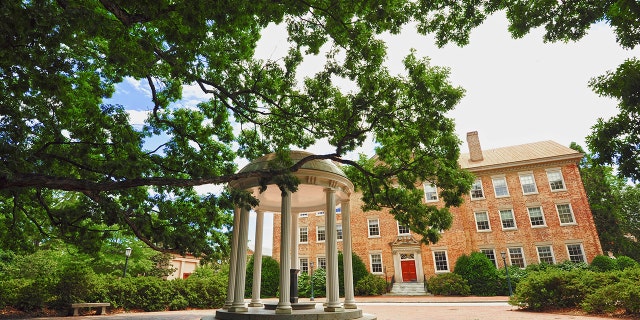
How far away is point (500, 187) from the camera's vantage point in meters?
31.1

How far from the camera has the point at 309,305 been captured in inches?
470

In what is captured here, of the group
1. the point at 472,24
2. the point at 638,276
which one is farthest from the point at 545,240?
the point at 472,24

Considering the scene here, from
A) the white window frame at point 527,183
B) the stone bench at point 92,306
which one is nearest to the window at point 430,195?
the white window frame at point 527,183

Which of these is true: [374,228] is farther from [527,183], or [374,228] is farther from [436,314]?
[436,314]

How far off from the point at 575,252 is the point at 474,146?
1315cm

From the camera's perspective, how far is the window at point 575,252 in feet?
87.9

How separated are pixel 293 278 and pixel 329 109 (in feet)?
24.5

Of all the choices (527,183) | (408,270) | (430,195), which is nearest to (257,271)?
(408,270)

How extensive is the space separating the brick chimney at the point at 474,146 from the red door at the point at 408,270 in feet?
44.0

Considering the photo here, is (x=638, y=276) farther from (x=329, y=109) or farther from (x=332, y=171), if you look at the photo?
(x=329, y=109)

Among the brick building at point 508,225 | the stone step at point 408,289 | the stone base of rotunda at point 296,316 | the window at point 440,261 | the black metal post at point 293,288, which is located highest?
the brick building at point 508,225

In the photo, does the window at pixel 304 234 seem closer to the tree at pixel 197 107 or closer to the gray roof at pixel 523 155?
the gray roof at pixel 523 155

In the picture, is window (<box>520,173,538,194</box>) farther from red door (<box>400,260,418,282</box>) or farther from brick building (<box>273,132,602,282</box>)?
red door (<box>400,260,418,282</box>)

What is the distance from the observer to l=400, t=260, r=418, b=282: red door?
30156mm
